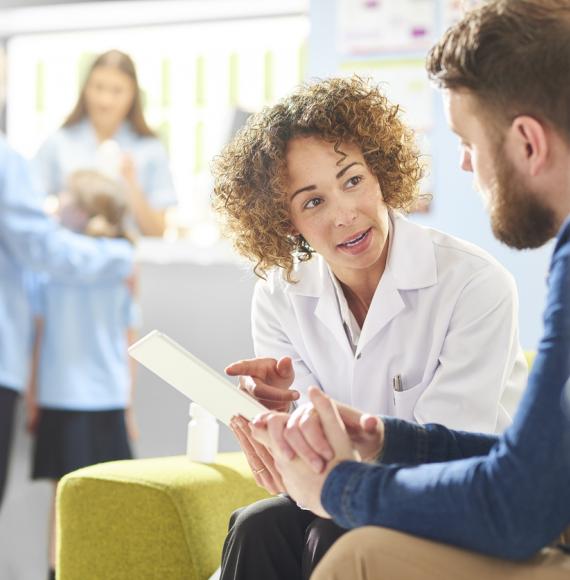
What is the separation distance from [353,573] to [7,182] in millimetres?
2272

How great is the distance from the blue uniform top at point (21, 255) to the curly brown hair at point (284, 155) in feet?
4.22

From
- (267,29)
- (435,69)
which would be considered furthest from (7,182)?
(435,69)

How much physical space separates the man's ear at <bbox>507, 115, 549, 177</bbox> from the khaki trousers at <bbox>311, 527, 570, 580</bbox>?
1.42 ft

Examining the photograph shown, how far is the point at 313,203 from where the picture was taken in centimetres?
173

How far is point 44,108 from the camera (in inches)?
153

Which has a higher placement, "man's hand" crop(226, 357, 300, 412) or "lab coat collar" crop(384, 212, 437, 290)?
"lab coat collar" crop(384, 212, 437, 290)

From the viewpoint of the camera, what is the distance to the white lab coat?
1.58m

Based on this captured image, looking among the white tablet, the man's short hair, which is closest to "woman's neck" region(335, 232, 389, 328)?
the white tablet

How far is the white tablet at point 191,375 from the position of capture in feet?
4.09

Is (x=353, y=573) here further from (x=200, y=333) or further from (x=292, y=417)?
(x=200, y=333)

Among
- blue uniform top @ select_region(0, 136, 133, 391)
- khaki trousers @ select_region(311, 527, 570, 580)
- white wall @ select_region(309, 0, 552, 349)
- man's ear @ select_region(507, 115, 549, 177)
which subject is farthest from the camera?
blue uniform top @ select_region(0, 136, 133, 391)

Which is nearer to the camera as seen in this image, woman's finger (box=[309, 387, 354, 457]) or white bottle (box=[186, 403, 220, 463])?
woman's finger (box=[309, 387, 354, 457])

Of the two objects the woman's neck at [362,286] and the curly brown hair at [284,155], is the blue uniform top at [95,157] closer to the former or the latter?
the curly brown hair at [284,155]

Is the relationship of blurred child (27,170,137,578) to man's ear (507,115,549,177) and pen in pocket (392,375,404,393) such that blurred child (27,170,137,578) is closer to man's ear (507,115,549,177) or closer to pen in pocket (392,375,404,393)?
pen in pocket (392,375,404,393)
